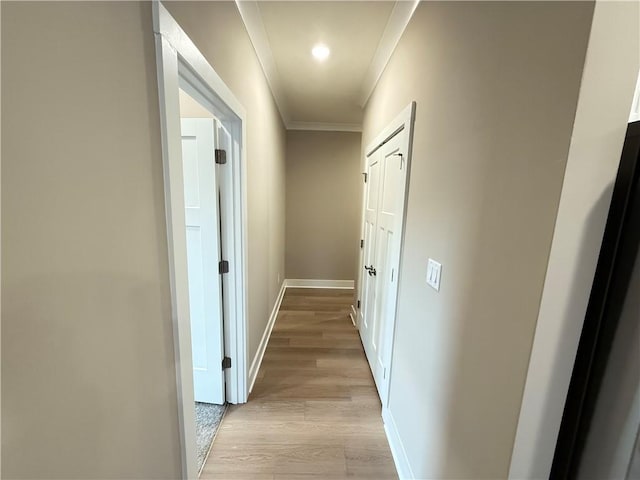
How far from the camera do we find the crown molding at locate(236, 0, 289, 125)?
1553 millimetres

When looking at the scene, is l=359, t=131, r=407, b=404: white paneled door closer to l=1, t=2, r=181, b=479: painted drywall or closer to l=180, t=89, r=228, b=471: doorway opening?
l=180, t=89, r=228, b=471: doorway opening

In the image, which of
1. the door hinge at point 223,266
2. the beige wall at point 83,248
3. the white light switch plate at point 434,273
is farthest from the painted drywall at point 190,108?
the white light switch plate at point 434,273

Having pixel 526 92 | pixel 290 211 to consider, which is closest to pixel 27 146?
pixel 526 92

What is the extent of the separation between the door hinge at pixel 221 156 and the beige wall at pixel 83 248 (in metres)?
Result: 0.75

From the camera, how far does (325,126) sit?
4.02m

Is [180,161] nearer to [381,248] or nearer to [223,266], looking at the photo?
[223,266]

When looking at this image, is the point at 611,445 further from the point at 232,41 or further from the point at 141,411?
the point at 232,41

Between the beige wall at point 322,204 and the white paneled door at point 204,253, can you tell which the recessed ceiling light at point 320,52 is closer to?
the white paneled door at point 204,253

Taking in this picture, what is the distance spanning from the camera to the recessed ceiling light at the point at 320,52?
→ 6.50 ft

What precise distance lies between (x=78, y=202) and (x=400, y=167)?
1580 mm

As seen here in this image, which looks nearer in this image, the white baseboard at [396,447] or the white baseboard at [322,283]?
the white baseboard at [396,447]

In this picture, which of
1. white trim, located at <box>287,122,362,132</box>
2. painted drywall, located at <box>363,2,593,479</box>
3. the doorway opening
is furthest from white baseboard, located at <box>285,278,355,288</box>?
painted drywall, located at <box>363,2,593,479</box>

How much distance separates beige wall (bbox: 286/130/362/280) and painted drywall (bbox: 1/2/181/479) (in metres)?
3.48

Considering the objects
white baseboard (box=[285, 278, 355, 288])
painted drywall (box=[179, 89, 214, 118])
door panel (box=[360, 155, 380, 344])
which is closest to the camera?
painted drywall (box=[179, 89, 214, 118])
